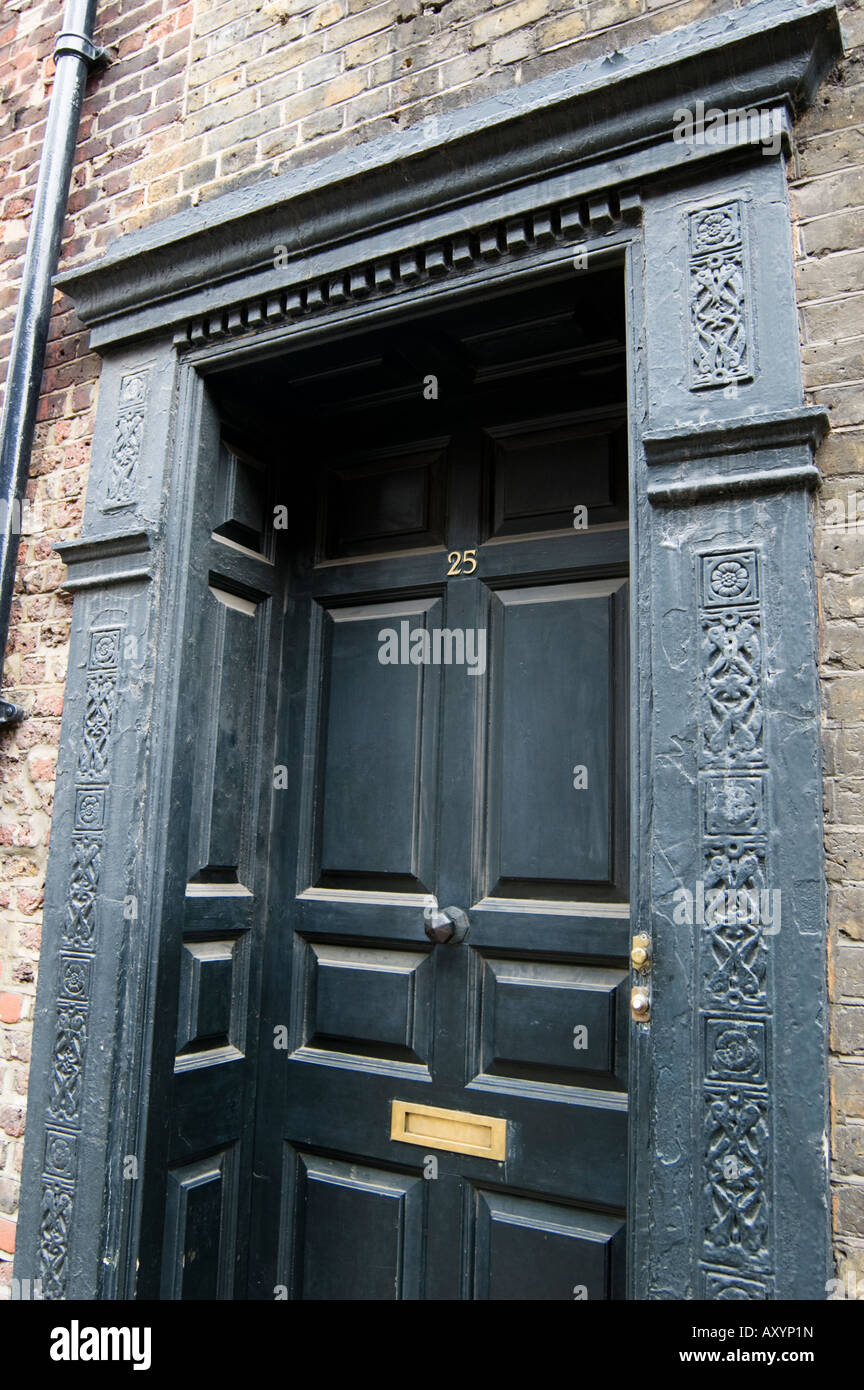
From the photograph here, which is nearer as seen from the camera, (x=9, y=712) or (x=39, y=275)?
(x=9, y=712)

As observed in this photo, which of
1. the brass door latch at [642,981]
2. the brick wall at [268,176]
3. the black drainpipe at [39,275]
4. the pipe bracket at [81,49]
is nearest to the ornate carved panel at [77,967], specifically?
the brick wall at [268,176]

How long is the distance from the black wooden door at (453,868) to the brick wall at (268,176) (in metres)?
0.66

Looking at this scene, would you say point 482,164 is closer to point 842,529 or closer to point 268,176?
point 268,176

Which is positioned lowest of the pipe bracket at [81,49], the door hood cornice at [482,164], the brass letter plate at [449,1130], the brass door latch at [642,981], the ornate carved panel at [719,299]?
the brass letter plate at [449,1130]

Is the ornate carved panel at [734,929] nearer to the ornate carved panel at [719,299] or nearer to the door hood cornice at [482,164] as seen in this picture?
the ornate carved panel at [719,299]

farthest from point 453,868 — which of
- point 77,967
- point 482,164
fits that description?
point 482,164

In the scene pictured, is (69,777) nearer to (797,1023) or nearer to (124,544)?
(124,544)

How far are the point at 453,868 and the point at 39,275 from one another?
2.34m

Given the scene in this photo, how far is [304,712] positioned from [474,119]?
1657mm

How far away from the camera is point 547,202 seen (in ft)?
7.62

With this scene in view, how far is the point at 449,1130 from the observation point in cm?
256

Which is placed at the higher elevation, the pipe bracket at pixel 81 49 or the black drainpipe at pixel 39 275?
the pipe bracket at pixel 81 49

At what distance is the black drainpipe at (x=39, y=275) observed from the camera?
3.14 metres

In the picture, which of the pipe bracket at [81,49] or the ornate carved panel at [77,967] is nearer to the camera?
the ornate carved panel at [77,967]
